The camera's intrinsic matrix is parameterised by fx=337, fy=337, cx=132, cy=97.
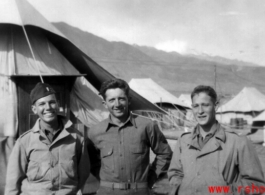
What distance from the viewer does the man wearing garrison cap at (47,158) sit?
2.67 meters

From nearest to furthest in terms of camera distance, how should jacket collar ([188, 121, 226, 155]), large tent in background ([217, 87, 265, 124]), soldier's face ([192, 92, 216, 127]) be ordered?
jacket collar ([188, 121, 226, 155])
soldier's face ([192, 92, 216, 127])
large tent in background ([217, 87, 265, 124])

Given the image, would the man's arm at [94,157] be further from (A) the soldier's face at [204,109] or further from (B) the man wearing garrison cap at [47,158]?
(A) the soldier's face at [204,109]

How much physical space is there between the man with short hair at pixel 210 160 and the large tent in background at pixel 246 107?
28588mm

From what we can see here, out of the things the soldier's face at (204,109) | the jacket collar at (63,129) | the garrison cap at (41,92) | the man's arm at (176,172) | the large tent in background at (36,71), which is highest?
the large tent in background at (36,71)

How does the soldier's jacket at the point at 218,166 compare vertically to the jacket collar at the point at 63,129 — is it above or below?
below

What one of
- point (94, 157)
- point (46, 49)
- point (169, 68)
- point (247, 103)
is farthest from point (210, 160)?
point (169, 68)

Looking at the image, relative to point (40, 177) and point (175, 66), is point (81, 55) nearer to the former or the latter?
point (40, 177)

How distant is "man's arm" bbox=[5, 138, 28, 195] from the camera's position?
2.66 meters

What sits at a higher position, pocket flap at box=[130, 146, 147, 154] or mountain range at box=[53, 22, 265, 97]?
mountain range at box=[53, 22, 265, 97]

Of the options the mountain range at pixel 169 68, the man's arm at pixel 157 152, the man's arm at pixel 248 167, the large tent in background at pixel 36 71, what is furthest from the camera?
the mountain range at pixel 169 68

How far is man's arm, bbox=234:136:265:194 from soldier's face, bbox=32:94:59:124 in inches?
58.0

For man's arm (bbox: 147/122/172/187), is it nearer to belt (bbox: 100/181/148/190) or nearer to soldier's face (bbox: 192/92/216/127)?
belt (bbox: 100/181/148/190)

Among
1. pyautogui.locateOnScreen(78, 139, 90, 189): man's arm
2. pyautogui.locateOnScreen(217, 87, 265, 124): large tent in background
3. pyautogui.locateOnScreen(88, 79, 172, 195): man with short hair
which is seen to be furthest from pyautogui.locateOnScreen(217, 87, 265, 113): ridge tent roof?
pyautogui.locateOnScreen(78, 139, 90, 189): man's arm

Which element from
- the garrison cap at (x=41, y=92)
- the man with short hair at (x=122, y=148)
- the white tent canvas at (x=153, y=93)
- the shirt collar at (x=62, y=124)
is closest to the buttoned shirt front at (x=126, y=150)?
the man with short hair at (x=122, y=148)
